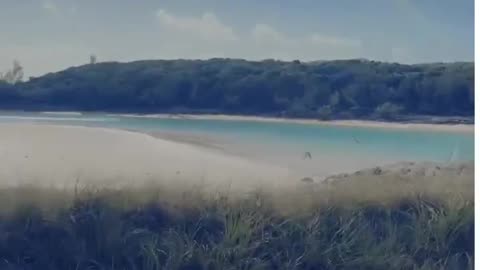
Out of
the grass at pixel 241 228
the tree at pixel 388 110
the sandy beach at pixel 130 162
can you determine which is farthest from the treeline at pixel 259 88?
the grass at pixel 241 228

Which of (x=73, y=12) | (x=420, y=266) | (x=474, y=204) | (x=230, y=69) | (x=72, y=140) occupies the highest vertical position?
(x=73, y=12)

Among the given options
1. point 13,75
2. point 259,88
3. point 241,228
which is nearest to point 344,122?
point 259,88

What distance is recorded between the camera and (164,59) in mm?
3148

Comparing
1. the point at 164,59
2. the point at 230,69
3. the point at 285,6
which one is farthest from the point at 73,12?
the point at 285,6

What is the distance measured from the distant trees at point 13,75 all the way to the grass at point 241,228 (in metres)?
0.51

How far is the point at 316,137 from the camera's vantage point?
3201 millimetres

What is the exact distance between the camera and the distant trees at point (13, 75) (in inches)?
121

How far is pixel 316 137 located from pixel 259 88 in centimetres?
38

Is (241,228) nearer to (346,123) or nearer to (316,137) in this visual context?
(316,137)

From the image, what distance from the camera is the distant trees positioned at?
308 cm

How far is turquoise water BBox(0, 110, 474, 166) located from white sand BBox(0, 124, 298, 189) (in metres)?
0.07

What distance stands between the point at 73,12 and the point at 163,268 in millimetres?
1268

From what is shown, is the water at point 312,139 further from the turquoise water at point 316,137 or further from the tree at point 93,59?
the tree at point 93,59

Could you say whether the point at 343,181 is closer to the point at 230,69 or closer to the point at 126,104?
the point at 230,69
